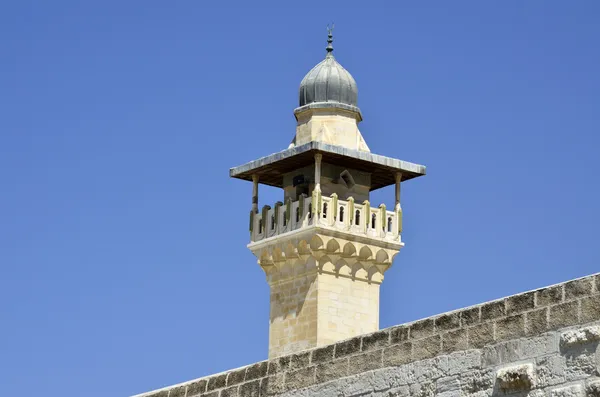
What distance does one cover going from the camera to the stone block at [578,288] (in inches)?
310

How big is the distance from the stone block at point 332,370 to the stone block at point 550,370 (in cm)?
173

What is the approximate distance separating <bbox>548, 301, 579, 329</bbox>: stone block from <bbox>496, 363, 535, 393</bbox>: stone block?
0.90 feet

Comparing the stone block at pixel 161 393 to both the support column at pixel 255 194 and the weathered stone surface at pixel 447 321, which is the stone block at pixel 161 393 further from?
the support column at pixel 255 194

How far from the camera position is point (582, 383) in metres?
7.77

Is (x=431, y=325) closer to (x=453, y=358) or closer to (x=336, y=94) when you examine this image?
(x=453, y=358)

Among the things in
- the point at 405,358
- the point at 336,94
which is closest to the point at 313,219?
the point at 336,94

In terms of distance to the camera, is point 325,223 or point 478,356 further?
point 325,223

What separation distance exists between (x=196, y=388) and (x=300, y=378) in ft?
4.53

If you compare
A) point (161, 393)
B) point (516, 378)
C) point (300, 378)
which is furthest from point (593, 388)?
point (161, 393)

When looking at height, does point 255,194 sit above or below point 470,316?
above

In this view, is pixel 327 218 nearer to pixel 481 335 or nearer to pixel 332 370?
pixel 332 370

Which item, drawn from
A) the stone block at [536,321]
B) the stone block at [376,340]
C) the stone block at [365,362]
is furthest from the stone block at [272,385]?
the stone block at [536,321]

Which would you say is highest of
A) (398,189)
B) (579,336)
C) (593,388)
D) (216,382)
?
(398,189)

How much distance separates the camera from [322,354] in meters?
9.73
